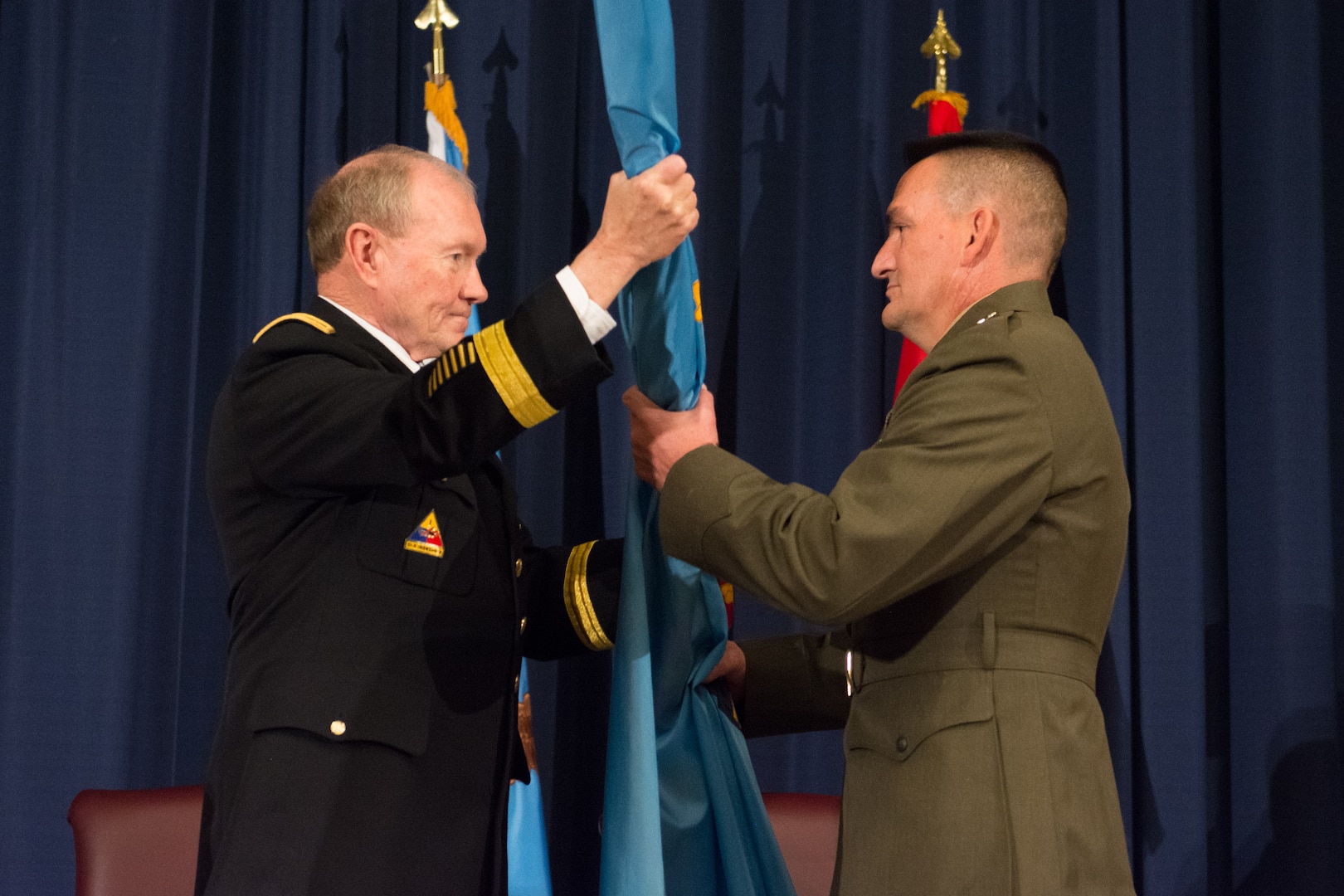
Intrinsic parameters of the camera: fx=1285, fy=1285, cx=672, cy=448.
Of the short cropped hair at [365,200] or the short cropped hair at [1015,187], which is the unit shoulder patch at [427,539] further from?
the short cropped hair at [1015,187]

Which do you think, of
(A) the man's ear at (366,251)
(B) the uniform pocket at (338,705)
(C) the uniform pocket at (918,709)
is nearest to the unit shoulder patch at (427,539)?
(B) the uniform pocket at (338,705)

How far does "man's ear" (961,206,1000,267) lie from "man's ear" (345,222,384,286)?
2.81 ft

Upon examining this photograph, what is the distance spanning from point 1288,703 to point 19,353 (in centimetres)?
296

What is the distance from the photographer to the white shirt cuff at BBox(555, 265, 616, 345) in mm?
1497

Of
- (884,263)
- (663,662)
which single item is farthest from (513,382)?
(884,263)

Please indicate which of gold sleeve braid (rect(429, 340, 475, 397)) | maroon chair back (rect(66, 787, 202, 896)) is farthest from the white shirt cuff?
maroon chair back (rect(66, 787, 202, 896))

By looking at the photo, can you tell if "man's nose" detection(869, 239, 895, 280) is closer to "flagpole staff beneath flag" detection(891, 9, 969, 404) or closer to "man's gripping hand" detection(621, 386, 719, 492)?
"man's gripping hand" detection(621, 386, 719, 492)

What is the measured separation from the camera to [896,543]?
4.89ft

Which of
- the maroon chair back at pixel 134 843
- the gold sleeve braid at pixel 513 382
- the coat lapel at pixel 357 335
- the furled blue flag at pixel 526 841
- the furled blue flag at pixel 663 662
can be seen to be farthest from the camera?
the furled blue flag at pixel 526 841

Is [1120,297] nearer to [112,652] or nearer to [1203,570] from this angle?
[1203,570]

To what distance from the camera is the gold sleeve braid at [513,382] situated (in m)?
1.46

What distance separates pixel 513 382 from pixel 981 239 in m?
0.82

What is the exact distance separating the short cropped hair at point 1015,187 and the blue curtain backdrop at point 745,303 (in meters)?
0.97

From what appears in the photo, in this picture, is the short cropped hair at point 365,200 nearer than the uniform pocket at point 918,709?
No
